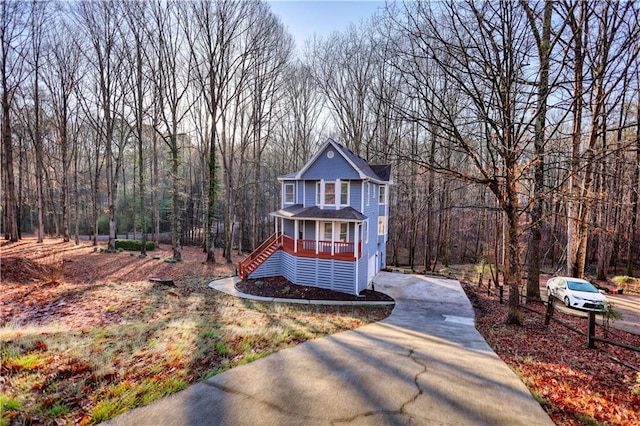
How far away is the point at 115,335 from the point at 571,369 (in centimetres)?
942

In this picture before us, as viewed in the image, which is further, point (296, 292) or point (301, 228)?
point (301, 228)

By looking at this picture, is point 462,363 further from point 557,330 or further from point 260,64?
point 260,64

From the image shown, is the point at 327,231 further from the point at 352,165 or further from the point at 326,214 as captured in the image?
the point at 352,165

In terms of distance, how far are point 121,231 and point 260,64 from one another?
3188 centimetres

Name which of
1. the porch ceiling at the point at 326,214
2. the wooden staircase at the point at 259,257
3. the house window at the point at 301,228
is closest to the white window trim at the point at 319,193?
the porch ceiling at the point at 326,214

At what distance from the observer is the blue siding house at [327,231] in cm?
1495

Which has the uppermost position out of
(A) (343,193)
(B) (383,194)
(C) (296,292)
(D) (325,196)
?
(B) (383,194)

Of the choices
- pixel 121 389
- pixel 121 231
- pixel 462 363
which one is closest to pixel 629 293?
pixel 462 363

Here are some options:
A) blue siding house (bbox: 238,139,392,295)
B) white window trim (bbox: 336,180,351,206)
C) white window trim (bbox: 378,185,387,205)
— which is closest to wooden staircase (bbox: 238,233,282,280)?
blue siding house (bbox: 238,139,392,295)

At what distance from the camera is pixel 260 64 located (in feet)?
70.8

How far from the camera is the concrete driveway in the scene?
3.88 metres

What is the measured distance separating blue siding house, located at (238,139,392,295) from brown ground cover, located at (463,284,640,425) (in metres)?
6.70

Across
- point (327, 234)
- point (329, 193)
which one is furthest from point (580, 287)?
point (329, 193)

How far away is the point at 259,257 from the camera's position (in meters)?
17.3
